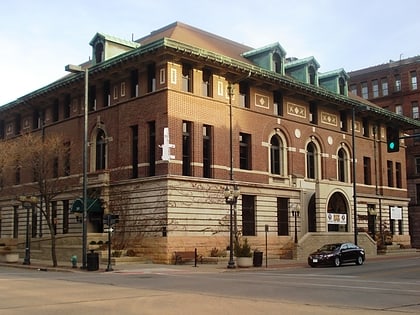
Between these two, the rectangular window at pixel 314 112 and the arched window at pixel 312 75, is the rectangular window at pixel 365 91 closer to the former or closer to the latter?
the arched window at pixel 312 75

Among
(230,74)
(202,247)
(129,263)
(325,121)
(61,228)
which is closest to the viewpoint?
(129,263)

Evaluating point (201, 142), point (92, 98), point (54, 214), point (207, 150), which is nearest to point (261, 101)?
point (207, 150)

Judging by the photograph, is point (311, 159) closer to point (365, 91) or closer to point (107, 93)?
point (107, 93)

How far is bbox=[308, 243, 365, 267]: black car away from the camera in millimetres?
34312

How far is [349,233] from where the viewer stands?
49.0 meters

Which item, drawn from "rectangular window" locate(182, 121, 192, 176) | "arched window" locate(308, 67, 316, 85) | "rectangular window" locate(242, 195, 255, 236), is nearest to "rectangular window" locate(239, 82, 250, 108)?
"rectangular window" locate(182, 121, 192, 176)

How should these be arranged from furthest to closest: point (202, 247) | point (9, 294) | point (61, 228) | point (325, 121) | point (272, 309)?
1. point (325, 121)
2. point (61, 228)
3. point (202, 247)
4. point (9, 294)
5. point (272, 309)

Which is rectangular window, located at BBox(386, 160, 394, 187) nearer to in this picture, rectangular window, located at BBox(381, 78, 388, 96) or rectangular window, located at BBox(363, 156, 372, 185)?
rectangular window, located at BBox(363, 156, 372, 185)

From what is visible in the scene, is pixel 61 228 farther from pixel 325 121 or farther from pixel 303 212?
pixel 325 121

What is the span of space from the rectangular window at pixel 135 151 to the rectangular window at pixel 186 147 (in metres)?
3.69

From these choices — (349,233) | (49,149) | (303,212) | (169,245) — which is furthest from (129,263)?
(349,233)

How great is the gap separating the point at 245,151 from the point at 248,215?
4967mm

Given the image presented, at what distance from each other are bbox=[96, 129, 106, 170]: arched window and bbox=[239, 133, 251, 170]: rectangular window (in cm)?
1066

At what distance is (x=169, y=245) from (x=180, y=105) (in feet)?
31.3
